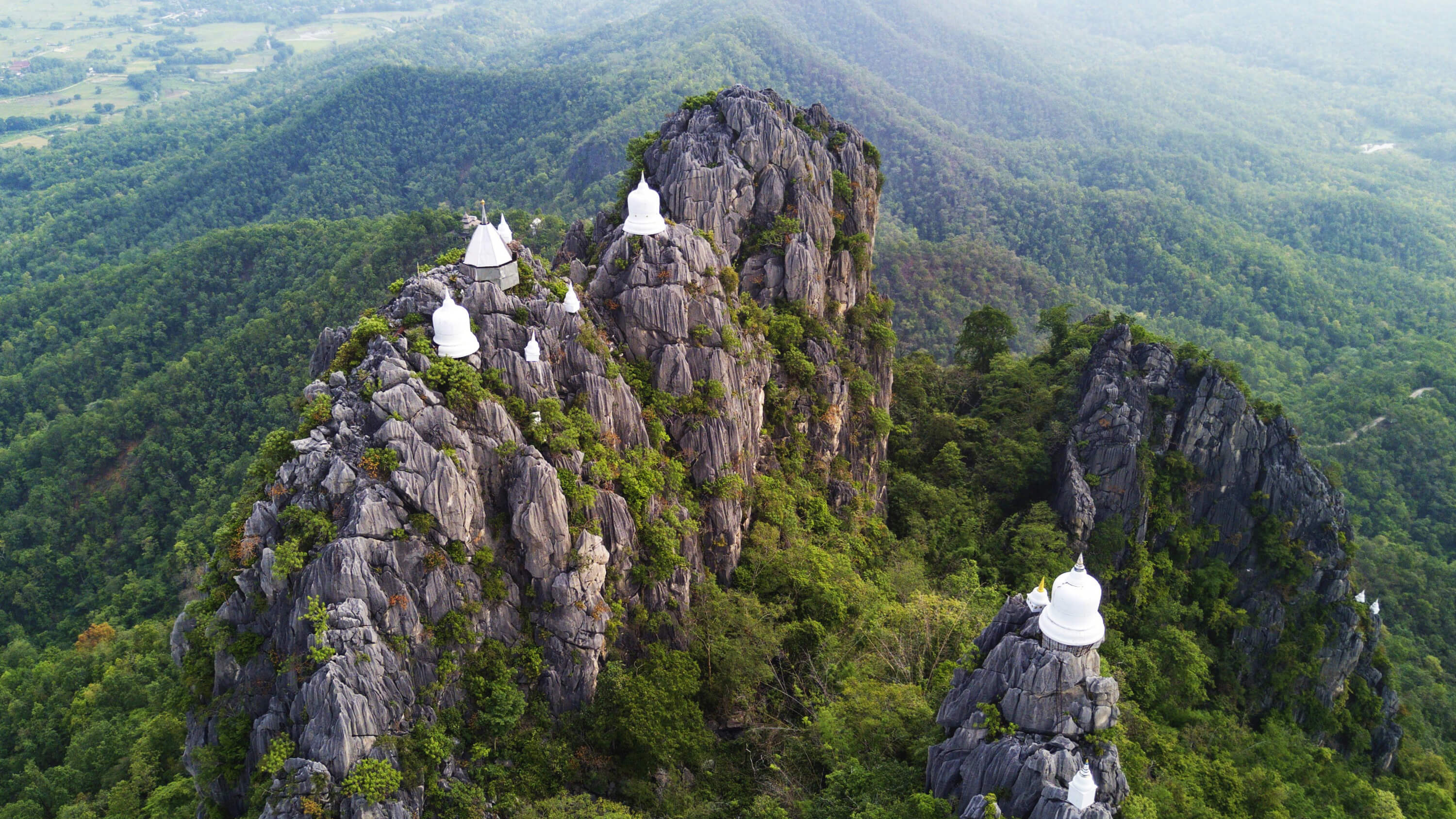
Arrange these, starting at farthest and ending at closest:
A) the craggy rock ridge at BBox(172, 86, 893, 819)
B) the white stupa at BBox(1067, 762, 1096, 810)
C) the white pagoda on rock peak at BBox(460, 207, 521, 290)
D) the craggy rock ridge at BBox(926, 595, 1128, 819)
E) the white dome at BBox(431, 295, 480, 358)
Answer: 1. the white pagoda on rock peak at BBox(460, 207, 521, 290)
2. the white dome at BBox(431, 295, 480, 358)
3. the craggy rock ridge at BBox(172, 86, 893, 819)
4. the craggy rock ridge at BBox(926, 595, 1128, 819)
5. the white stupa at BBox(1067, 762, 1096, 810)

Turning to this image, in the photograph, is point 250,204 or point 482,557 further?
point 250,204

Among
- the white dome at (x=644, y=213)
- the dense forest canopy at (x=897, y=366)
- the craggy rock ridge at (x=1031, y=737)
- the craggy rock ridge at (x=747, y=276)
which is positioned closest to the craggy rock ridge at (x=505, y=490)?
the craggy rock ridge at (x=747, y=276)

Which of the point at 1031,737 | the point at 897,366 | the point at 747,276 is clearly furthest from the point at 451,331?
the point at 897,366

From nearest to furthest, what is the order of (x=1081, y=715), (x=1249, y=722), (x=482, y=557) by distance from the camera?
(x=1081, y=715) → (x=482, y=557) → (x=1249, y=722)

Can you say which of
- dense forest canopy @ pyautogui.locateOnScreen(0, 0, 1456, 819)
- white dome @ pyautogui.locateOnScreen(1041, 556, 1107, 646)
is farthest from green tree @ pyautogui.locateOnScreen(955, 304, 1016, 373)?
white dome @ pyautogui.locateOnScreen(1041, 556, 1107, 646)

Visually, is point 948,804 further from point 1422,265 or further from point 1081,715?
point 1422,265

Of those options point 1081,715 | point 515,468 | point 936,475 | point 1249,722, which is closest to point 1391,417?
point 1249,722

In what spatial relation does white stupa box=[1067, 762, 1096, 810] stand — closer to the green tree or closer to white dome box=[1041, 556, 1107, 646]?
white dome box=[1041, 556, 1107, 646]

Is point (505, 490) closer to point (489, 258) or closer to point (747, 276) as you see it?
point (489, 258)
